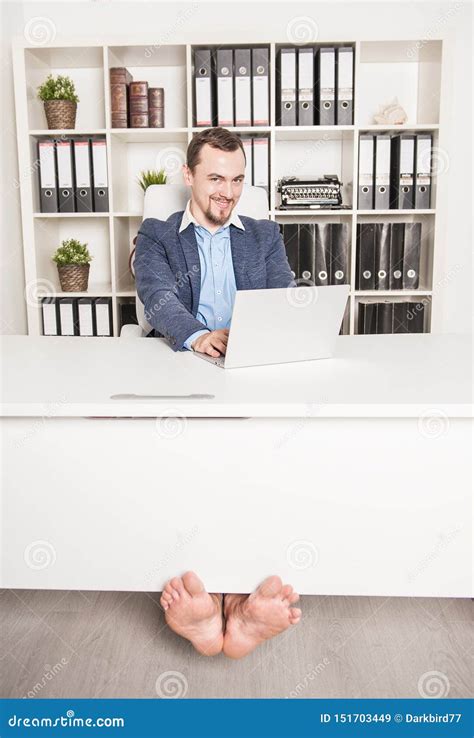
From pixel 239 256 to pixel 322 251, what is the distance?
3.47ft

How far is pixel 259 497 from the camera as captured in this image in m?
1.33

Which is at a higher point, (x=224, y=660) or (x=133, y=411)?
(x=133, y=411)

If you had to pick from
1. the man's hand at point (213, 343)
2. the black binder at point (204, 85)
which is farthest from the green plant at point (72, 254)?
the man's hand at point (213, 343)

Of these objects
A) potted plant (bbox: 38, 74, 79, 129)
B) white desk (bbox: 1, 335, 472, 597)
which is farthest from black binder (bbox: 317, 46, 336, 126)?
white desk (bbox: 1, 335, 472, 597)

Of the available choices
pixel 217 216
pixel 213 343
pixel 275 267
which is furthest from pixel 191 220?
pixel 213 343

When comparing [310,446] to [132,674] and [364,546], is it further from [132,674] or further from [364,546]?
[132,674]

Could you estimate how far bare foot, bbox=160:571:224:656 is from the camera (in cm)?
135

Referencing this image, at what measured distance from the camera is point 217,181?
2.11 m

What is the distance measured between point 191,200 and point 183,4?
1.60 m

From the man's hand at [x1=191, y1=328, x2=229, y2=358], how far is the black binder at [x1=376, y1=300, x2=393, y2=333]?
1.73 meters

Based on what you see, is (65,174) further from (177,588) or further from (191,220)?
(177,588)

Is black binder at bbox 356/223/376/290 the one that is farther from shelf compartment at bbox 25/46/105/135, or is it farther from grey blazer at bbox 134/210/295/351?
shelf compartment at bbox 25/46/105/135
